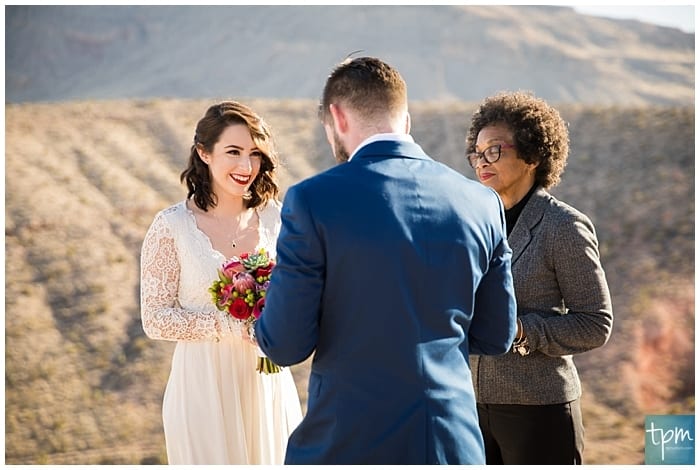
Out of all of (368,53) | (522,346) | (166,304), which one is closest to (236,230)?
(166,304)

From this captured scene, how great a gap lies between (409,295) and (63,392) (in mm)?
11022

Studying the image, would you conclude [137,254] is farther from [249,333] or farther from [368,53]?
[368,53]

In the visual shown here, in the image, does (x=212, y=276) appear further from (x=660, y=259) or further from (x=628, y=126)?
(x=628, y=126)

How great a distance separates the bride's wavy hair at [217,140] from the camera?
3.54 m

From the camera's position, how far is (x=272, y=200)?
3.77 meters

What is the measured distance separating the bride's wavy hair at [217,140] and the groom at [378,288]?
113 cm

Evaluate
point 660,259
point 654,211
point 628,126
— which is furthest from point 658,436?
point 628,126

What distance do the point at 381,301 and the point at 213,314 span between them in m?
1.23

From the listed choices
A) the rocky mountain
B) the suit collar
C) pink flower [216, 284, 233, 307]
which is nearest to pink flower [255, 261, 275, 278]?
pink flower [216, 284, 233, 307]

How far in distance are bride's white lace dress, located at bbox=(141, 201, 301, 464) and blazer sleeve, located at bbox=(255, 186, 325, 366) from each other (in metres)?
1.06

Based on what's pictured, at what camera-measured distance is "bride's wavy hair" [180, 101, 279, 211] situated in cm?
354

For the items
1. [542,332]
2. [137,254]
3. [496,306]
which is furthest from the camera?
[137,254]

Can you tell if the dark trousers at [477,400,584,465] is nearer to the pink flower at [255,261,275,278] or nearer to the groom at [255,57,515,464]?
the groom at [255,57,515,464]

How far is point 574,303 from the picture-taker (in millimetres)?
3150
